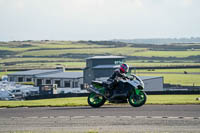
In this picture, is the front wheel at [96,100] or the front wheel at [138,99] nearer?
the front wheel at [138,99]

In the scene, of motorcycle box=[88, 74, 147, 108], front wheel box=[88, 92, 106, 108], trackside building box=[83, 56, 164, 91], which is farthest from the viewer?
trackside building box=[83, 56, 164, 91]

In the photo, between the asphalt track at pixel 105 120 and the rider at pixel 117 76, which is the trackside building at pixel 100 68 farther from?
the asphalt track at pixel 105 120

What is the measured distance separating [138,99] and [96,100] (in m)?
2.17

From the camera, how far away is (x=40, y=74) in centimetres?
8688

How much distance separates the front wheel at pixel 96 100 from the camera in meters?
21.6

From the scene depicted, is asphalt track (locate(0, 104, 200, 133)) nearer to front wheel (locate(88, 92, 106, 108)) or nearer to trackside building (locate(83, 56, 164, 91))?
front wheel (locate(88, 92, 106, 108))

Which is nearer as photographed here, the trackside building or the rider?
the rider

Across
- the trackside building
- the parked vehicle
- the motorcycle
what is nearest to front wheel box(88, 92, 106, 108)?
the motorcycle

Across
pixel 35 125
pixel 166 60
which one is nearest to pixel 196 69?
pixel 166 60

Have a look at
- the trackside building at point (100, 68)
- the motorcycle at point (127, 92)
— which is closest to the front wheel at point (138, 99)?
the motorcycle at point (127, 92)

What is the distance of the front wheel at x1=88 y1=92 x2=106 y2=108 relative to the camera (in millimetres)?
21578

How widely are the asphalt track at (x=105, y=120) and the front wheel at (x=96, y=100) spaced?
4.64ft

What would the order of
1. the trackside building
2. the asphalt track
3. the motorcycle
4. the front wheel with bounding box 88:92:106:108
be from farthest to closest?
1. the trackside building
2. the front wheel with bounding box 88:92:106:108
3. the motorcycle
4. the asphalt track

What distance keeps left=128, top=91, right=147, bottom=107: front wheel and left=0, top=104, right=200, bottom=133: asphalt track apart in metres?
0.81
